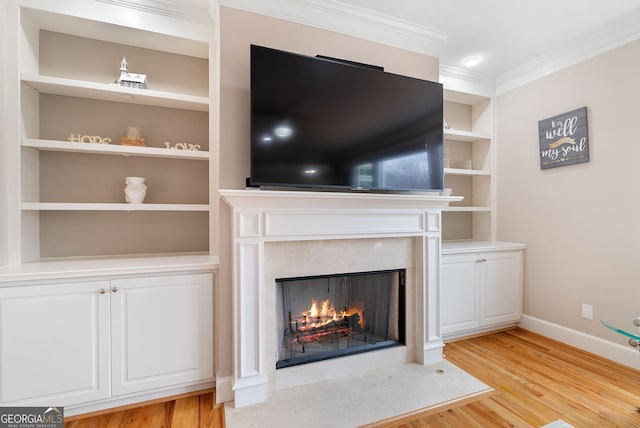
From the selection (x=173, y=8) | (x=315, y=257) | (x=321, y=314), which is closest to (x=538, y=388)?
(x=321, y=314)

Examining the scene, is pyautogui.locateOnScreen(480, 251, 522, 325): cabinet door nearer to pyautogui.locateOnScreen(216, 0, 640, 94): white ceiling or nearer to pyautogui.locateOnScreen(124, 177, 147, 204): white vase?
pyautogui.locateOnScreen(216, 0, 640, 94): white ceiling

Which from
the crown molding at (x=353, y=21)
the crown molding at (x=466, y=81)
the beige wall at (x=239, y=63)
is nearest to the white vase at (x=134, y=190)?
the beige wall at (x=239, y=63)

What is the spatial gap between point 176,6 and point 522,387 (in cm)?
360

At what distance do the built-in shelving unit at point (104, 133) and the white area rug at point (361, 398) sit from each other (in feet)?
3.42

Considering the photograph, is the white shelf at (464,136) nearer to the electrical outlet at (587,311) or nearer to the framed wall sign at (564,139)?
the framed wall sign at (564,139)

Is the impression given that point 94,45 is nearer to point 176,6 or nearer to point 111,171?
point 176,6

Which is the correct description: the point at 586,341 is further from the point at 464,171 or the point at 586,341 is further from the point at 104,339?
the point at 104,339

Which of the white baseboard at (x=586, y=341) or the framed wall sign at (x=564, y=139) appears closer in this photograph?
the white baseboard at (x=586, y=341)

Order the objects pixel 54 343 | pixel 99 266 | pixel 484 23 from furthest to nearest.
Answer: pixel 484 23, pixel 99 266, pixel 54 343

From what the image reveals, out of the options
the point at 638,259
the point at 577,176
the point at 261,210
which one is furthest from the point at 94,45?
the point at 638,259

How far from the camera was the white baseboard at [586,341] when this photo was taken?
225cm

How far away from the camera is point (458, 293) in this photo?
272cm

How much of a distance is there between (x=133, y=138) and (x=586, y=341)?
4040 mm

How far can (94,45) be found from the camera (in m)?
2.16
